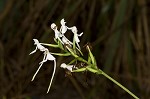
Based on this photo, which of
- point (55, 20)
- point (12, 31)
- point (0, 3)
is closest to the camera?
point (0, 3)

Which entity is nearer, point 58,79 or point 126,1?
point 126,1

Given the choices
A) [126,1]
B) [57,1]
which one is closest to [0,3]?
[57,1]

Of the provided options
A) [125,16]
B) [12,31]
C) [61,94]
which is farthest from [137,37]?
[12,31]

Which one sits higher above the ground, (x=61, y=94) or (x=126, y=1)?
(x=126, y=1)

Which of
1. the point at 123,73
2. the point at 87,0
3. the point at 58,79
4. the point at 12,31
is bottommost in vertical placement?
the point at 123,73

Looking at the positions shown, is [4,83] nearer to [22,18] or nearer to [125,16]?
[22,18]

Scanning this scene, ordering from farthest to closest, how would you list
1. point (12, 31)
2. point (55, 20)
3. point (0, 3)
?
1. point (12, 31)
2. point (55, 20)
3. point (0, 3)
